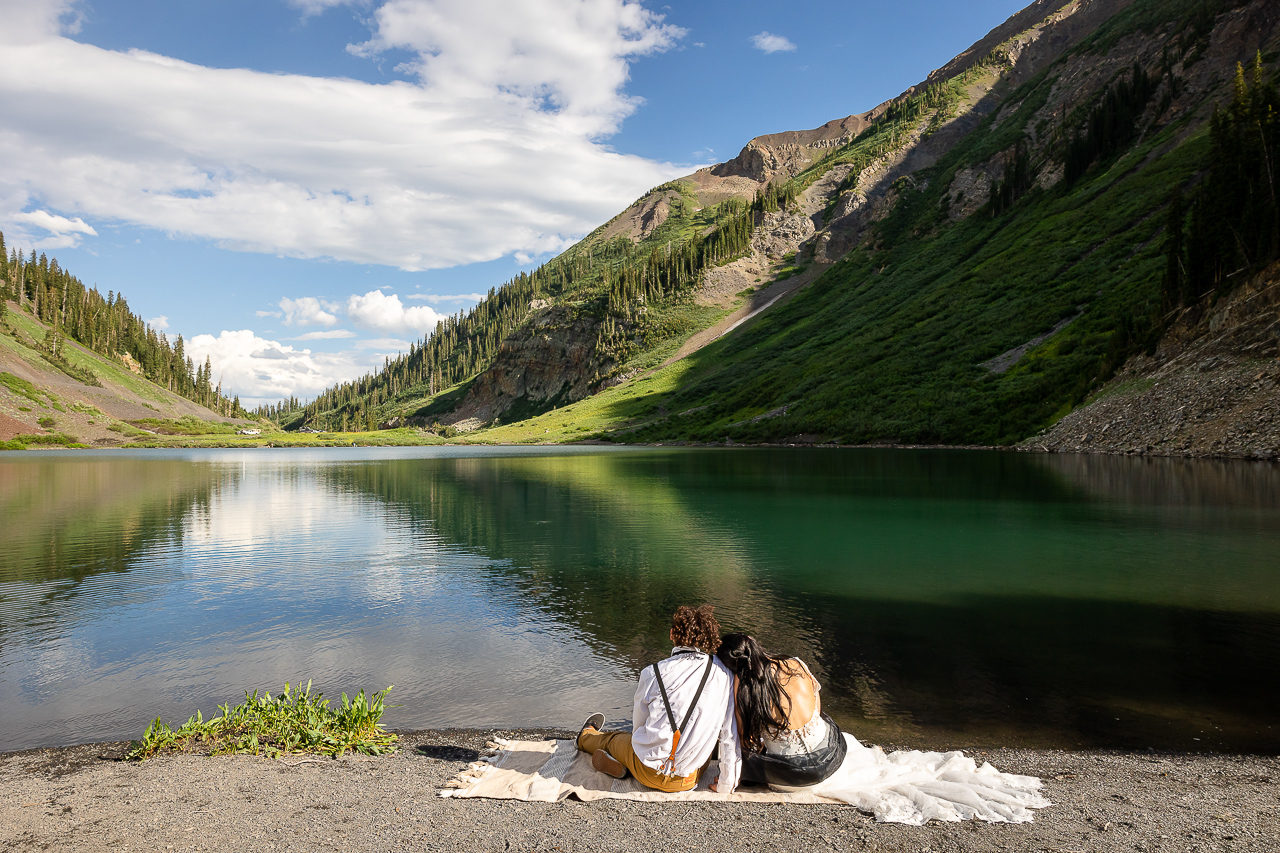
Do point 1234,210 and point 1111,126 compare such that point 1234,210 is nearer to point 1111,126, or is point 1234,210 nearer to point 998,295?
point 998,295

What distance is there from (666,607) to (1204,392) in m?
56.0

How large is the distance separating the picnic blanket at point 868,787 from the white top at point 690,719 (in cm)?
41

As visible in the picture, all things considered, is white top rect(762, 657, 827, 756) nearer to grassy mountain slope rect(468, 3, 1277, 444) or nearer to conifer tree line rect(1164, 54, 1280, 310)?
conifer tree line rect(1164, 54, 1280, 310)

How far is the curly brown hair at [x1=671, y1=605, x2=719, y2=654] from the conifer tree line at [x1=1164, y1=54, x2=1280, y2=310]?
70.7m

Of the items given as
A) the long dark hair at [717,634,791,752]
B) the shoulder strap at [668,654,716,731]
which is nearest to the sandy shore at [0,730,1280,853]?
the long dark hair at [717,634,791,752]

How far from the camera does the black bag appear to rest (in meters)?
7.40

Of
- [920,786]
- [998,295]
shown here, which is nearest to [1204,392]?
[998,295]

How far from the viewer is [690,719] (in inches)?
283

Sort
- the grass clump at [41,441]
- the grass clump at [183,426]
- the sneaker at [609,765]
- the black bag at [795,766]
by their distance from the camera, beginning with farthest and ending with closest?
the grass clump at [183,426], the grass clump at [41,441], the sneaker at [609,765], the black bag at [795,766]

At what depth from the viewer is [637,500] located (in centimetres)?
4078

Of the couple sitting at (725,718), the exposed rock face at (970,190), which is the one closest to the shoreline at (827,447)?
the couple sitting at (725,718)

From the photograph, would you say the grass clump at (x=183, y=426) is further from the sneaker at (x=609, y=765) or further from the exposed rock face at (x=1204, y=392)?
the sneaker at (x=609, y=765)

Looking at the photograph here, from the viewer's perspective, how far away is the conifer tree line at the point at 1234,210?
193 feet

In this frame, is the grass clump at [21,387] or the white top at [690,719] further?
the grass clump at [21,387]
